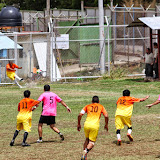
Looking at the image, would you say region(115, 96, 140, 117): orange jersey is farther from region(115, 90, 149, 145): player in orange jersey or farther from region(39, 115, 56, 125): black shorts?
region(39, 115, 56, 125): black shorts

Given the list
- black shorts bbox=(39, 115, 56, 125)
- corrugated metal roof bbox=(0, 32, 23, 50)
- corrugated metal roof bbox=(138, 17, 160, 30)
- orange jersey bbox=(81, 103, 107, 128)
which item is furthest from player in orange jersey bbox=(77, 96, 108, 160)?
corrugated metal roof bbox=(0, 32, 23, 50)

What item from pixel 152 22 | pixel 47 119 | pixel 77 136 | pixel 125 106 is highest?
pixel 152 22

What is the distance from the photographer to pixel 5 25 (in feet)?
117

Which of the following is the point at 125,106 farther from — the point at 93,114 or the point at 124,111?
the point at 93,114

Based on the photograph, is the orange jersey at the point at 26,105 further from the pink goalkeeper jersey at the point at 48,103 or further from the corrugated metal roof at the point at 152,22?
the corrugated metal roof at the point at 152,22

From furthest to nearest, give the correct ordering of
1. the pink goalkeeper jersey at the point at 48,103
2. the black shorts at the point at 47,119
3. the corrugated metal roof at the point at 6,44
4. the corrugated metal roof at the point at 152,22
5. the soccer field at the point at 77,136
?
the corrugated metal roof at the point at 6,44, the corrugated metal roof at the point at 152,22, the black shorts at the point at 47,119, the pink goalkeeper jersey at the point at 48,103, the soccer field at the point at 77,136

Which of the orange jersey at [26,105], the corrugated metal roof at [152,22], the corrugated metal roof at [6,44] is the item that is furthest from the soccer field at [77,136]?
the corrugated metal roof at [6,44]

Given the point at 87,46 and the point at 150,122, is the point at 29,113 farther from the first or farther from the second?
the point at 87,46

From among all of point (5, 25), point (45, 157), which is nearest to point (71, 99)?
point (45, 157)

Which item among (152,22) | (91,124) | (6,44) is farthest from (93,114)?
(6,44)

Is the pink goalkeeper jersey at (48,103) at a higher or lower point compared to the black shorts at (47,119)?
higher

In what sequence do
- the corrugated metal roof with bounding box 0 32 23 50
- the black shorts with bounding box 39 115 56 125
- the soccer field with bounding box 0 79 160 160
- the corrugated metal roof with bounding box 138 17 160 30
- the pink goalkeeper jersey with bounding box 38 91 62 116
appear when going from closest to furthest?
the soccer field with bounding box 0 79 160 160
the pink goalkeeper jersey with bounding box 38 91 62 116
the black shorts with bounding box 39 115 56 125
the corrugated metal roof with bounding box 138 17 160 30
the corrugated metal roof with bounding box 0 32 23 50

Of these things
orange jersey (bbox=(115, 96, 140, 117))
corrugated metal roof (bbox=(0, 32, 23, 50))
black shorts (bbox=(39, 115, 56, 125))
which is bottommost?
black shorts (bbox=(39, 115, 56, 125))

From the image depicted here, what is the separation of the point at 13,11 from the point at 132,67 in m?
12.1
